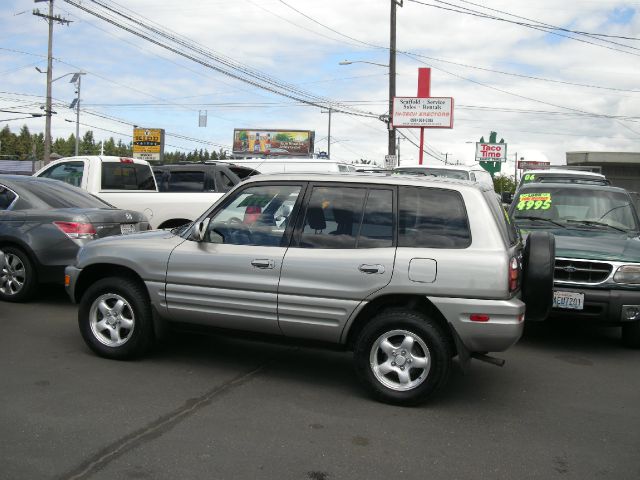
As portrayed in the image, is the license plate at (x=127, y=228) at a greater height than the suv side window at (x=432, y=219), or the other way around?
the suv side window at (x=432, y=219)

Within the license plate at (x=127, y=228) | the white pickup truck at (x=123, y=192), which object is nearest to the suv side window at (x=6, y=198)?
the license plate at (x=127, y=228)

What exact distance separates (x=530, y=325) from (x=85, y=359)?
209 inches

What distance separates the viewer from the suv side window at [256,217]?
5.26 m

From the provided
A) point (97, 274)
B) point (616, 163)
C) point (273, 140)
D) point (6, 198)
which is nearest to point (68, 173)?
point (6, 198)

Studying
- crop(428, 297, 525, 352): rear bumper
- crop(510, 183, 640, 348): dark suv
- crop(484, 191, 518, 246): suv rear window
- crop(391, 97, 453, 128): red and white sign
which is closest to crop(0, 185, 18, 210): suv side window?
crop(428, 297, 525, 352): rear bumper

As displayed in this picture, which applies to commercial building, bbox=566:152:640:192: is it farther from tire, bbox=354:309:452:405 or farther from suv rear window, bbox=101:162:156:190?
tire, bbox=354:309:452:405

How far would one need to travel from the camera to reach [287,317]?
199 inches

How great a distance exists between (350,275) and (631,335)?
3.74 meters

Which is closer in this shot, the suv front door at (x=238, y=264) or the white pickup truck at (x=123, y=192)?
the suv front door at (x=238, y=264)

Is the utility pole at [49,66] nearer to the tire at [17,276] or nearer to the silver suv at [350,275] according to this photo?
the tire at [17,276]

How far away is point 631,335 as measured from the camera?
682 cm

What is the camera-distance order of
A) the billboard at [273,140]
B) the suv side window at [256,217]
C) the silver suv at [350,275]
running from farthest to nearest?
the billboard at [273,140] → the suv side window at [256,217] → the silver suv at [350,275]

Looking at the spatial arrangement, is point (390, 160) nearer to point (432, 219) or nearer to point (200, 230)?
point (200, 230)

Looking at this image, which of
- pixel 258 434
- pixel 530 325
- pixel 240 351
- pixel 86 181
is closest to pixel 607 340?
pixel 530 325
